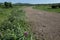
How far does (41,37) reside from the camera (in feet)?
34.3

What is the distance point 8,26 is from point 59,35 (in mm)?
3085

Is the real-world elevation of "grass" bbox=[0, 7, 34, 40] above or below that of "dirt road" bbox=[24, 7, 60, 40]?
above

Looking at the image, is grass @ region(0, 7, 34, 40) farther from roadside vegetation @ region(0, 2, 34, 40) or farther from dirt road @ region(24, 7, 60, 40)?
dirt road @ region(24, 7, 60, 40)

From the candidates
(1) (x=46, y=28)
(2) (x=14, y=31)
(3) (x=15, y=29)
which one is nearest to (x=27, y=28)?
(1) (x=46, y=28)

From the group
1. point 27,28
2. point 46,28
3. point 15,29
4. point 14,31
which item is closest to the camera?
point 14,31

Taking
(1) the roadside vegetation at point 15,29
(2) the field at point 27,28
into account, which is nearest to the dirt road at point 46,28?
(2) the field at point 27,28

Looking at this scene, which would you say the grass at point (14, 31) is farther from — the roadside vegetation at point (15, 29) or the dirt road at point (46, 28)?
the dirt road at point (46, 28)

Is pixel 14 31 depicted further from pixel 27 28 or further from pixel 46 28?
pixel 46 28

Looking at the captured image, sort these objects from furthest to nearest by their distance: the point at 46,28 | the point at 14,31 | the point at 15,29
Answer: the point at 46,28 → the point at 15,29 → the point at 14,31

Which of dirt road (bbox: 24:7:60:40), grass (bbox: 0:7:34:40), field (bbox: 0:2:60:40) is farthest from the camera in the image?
dirt road (bbox: 24:7:60:40)

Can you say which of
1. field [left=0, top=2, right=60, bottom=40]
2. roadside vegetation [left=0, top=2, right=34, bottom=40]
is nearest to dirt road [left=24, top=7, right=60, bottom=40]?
field [left=0, top=2, right=60, bottom=40]

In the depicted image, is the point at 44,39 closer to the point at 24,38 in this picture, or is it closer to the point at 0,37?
the point at 24,38

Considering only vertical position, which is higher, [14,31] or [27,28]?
[14,31]

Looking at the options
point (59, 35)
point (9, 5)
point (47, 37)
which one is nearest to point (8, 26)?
point (47, 37)
